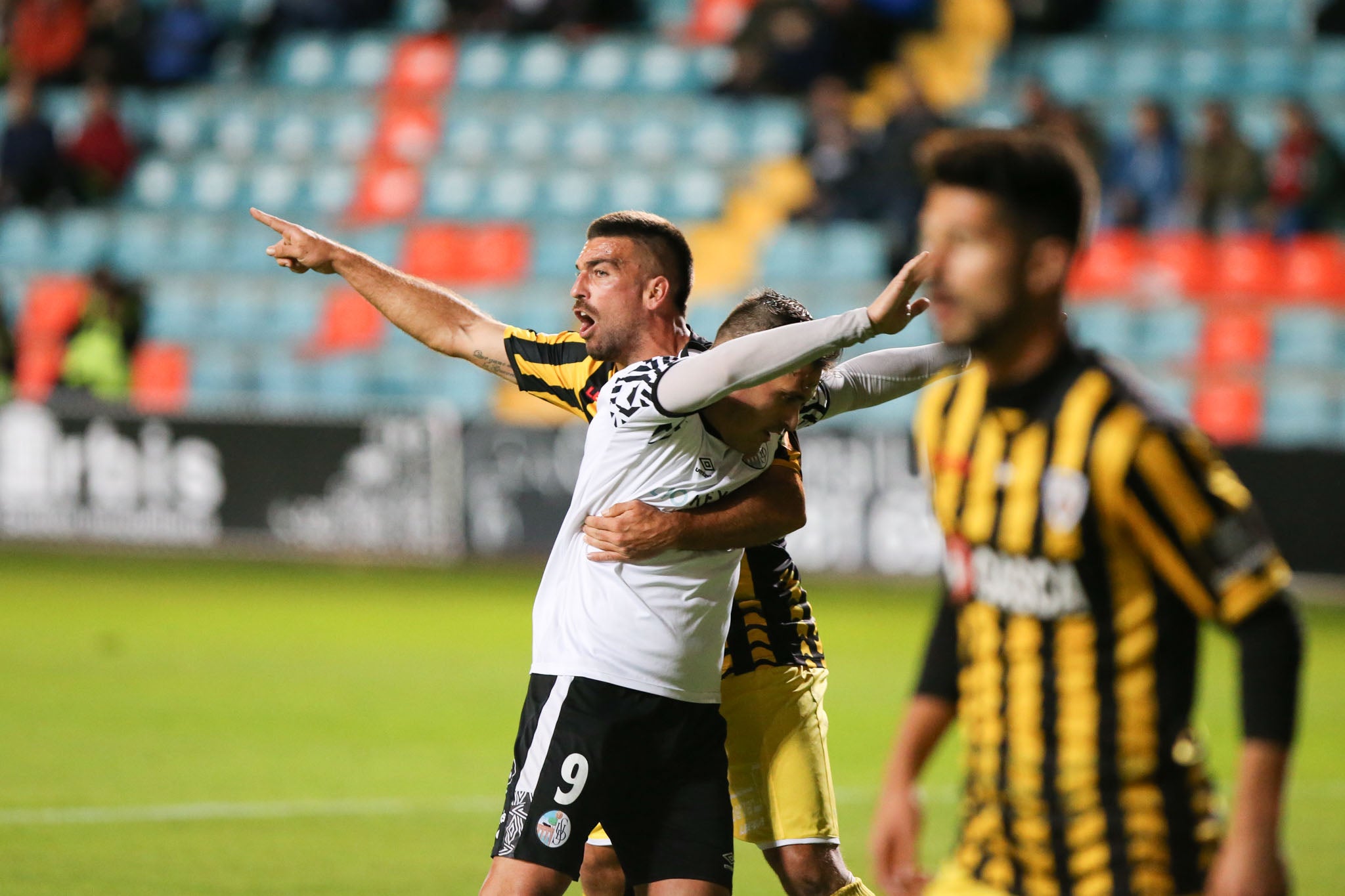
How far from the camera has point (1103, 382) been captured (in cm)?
275

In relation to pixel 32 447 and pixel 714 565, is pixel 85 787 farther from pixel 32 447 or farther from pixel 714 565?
pixel 32 447

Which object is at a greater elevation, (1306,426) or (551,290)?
(551,290)

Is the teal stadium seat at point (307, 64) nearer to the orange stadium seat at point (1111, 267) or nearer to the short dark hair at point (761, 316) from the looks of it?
the orange stadium seat at point (1111, 267)

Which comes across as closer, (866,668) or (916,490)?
(866,668)

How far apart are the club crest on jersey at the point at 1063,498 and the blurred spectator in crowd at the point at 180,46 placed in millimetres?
20747

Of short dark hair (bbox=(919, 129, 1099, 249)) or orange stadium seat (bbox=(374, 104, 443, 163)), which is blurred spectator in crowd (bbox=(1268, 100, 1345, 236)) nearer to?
orange stadium seat (bbox=(374, 104, 443, 163))

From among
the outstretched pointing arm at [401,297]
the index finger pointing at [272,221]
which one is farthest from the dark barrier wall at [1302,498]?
the index finger pointing at [272,221]

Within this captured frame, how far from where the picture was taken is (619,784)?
3936 millimetres

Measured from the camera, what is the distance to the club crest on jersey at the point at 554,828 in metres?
3.86

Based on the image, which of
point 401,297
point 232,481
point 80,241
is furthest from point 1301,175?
point 401,297

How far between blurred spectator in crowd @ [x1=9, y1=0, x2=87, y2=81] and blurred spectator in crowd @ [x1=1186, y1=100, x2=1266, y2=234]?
1323 centimetres

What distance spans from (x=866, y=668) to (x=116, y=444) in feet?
27.0

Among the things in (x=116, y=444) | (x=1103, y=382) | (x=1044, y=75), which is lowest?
(x=116, y=444)

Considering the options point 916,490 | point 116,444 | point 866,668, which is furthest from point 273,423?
point 866,668
